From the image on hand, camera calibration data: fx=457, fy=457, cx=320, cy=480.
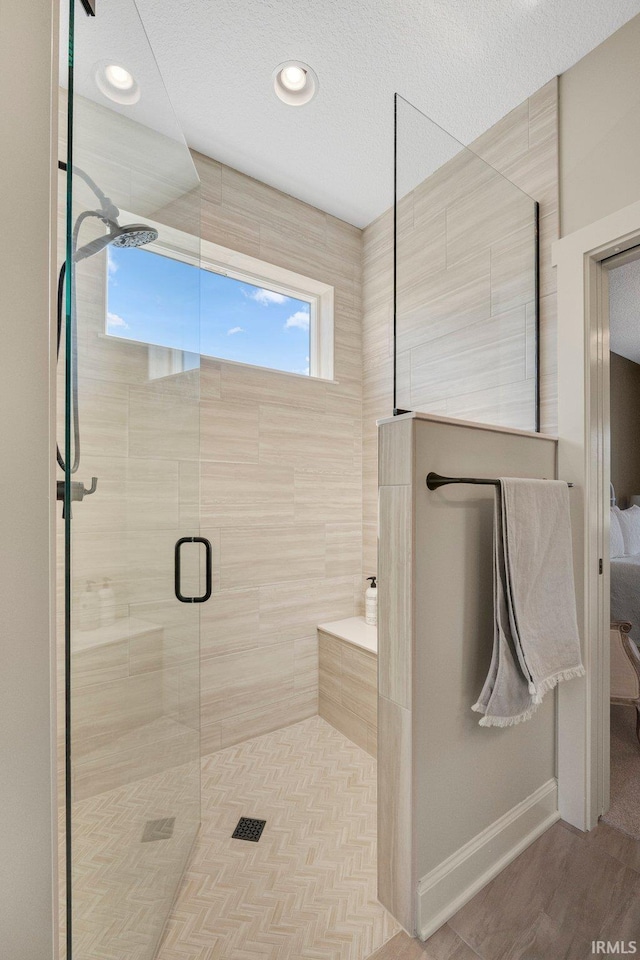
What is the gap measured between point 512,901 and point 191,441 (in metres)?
1.68

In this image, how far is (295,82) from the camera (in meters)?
1.75

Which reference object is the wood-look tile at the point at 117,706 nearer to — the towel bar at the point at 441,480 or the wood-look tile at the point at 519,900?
the towel bar at the point at 441,480

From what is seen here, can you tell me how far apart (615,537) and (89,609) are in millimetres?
1729

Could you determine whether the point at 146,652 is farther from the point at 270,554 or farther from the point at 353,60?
the point at 353,60

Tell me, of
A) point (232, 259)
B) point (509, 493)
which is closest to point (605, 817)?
point (509, 493)

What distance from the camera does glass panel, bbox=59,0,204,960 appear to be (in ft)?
2.71

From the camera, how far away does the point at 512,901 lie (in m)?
1.31

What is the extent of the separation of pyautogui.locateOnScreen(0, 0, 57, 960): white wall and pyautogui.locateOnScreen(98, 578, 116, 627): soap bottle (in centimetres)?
43

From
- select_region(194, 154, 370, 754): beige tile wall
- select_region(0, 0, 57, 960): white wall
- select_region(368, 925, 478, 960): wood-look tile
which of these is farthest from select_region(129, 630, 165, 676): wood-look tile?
select_region(368, 925, 478, 960): wood-look tile

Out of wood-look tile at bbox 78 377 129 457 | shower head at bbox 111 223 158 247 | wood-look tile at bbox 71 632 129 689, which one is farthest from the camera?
shower head at bbox 111 223 158 247

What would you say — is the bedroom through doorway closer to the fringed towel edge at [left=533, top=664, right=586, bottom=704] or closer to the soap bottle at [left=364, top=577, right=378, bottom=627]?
the fringed towel edge at [left=533, top=664, right=586, bottom=704]

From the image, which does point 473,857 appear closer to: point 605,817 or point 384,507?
point 605,817

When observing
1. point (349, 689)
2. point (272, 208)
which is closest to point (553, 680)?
point (349, 689)

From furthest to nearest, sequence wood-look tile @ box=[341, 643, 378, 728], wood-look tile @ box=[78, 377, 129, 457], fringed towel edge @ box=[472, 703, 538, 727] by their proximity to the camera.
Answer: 1. wood-look tile @ box=[341, 643, 378, 728]
2. fringed towel edge @ box=[472, 703, 538, 727]
3. wood-look tile @ box=[78, 377, 129, 457]
